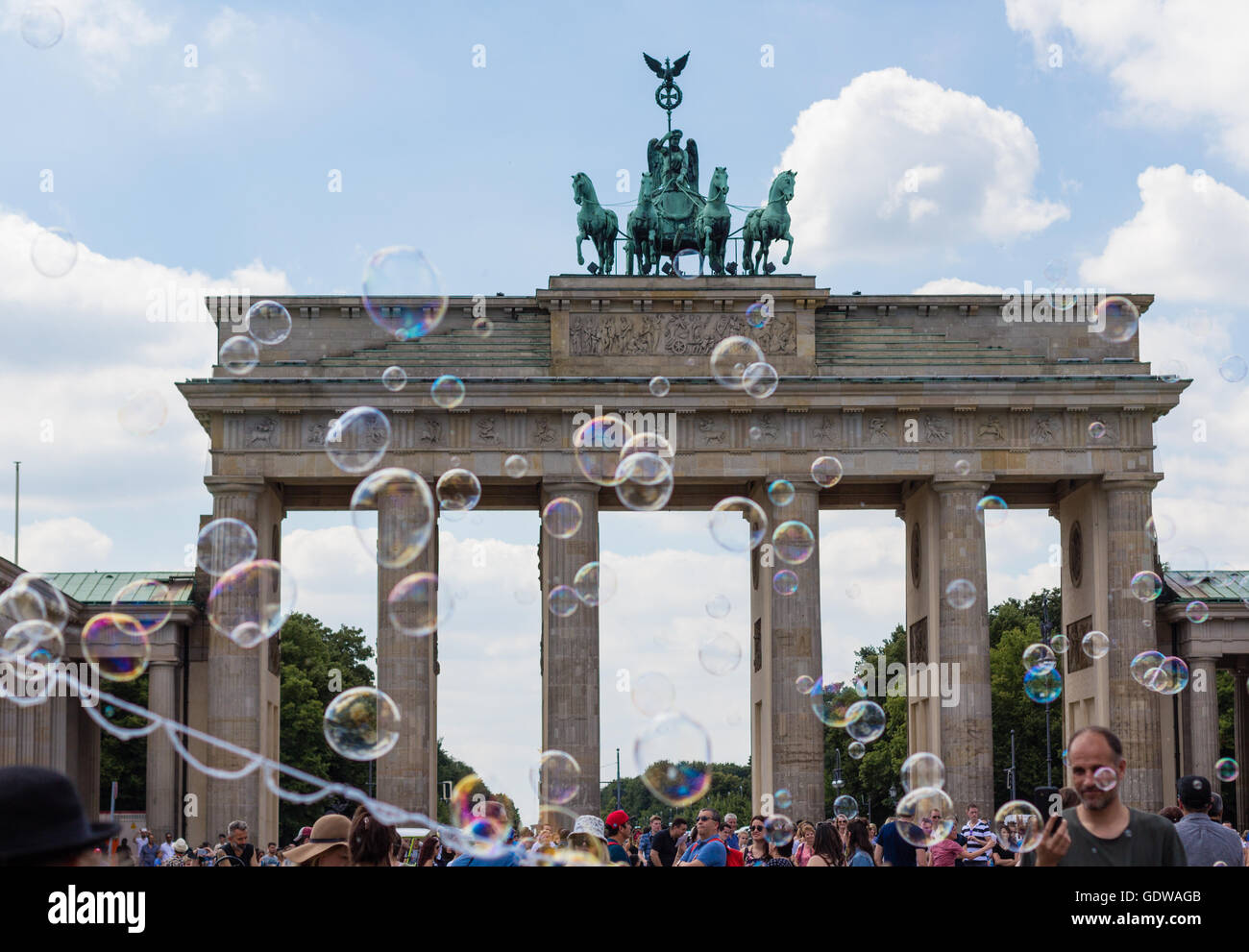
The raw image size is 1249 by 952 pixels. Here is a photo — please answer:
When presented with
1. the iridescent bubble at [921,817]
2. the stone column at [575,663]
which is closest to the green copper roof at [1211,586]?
the stone column at [575,663]

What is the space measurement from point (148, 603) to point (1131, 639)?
3222 cm

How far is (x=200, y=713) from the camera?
6119 centimetres

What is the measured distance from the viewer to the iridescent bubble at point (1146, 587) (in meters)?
48.7

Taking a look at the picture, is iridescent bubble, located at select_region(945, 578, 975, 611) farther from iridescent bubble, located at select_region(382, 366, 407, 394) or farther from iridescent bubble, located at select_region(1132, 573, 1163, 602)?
iridescent bubble, located at select_region(382, 366, 407, 394)

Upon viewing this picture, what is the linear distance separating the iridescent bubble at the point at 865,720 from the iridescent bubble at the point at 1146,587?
1546 centimetres

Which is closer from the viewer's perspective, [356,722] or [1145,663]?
[356,722]

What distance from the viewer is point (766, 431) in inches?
2411

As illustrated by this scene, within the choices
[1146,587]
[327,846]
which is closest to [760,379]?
[1146,587]

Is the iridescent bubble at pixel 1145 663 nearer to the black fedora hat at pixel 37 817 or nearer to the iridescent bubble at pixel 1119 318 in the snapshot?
the iridescent bubble at pixel 1119 318

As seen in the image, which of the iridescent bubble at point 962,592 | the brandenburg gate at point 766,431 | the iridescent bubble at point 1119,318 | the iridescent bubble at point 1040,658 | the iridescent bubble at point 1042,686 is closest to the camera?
the iridescent bubble at point 1040,658

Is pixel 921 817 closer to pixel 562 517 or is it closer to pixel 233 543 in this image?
pixel 233 543

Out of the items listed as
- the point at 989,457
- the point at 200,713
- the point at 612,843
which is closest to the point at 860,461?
the point at 989,457

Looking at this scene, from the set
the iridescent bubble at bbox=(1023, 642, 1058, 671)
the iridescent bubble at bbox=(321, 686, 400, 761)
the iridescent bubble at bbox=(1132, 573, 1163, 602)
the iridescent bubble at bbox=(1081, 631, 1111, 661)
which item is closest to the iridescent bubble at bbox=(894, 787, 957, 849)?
the iridescent bubble at bbox=(321, 686, 400, 761)
